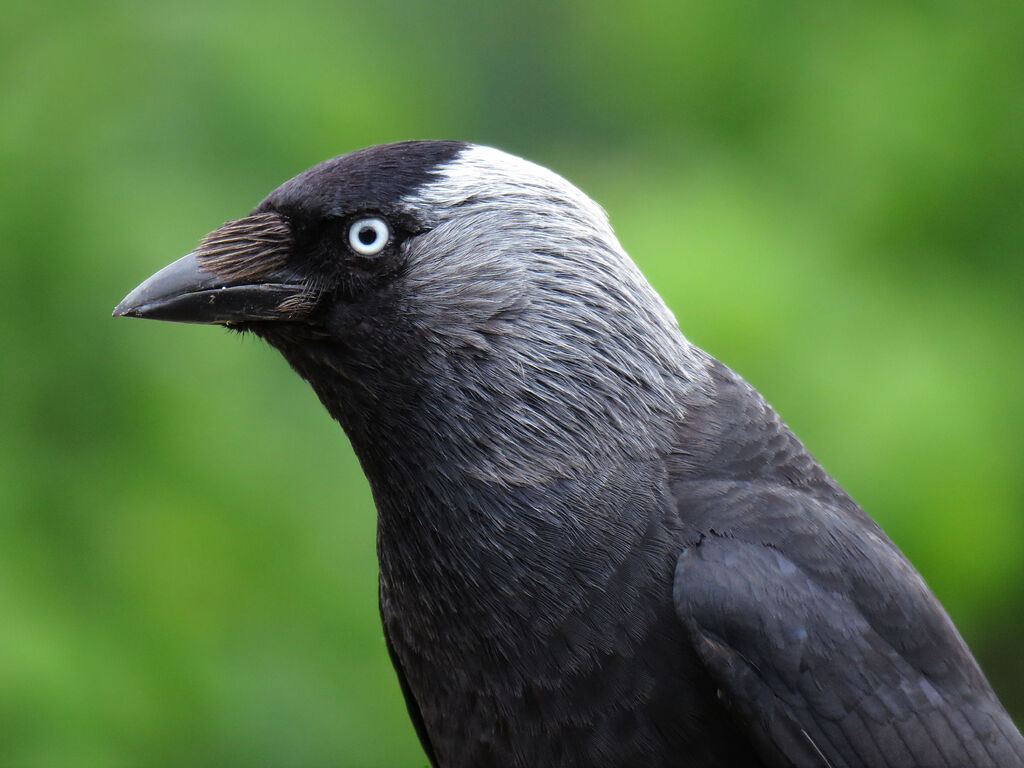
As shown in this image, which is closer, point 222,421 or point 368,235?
point 368,235

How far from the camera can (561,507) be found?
3.04 m

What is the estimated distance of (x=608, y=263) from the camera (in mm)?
3338

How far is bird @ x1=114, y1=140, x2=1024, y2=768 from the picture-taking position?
291cm

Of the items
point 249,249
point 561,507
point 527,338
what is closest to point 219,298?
point 249,249

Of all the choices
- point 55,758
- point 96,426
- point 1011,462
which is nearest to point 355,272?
point 96,426

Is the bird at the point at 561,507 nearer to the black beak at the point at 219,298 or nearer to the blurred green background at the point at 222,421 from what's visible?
the black beak at the point at 219,298

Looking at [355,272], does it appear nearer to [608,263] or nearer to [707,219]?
[608,263]

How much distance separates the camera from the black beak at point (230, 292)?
122 inches

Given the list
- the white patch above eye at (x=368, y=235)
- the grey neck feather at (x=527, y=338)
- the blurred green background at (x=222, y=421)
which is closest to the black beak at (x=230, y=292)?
the white patch above eye at (x=368, y=235)

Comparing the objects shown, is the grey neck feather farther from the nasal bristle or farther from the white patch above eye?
the nasal bristle

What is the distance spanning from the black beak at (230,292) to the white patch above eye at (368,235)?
169mm

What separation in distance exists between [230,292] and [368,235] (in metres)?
0.37

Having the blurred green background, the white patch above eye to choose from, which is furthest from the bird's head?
the blurred green background

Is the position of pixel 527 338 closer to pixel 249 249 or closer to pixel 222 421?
pixel 249 249
